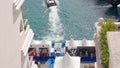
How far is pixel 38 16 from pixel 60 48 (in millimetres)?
28737

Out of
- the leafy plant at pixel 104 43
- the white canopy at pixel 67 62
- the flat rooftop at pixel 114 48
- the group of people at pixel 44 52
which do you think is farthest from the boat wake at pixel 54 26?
the flat rooftop at pixel 114 48

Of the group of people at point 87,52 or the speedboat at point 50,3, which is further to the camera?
the speedboat at point 50,3

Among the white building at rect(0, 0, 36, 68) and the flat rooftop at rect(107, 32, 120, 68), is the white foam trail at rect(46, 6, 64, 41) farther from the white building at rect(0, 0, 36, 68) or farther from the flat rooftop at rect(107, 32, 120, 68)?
the flat rooftop at rect(107, 32, 120, 68)

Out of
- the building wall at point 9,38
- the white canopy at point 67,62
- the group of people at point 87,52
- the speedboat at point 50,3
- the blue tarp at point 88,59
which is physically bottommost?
the blue tarp at point 88,59

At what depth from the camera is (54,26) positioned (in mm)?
68312

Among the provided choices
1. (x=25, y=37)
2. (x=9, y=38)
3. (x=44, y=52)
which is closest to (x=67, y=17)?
(x=44, y=52)

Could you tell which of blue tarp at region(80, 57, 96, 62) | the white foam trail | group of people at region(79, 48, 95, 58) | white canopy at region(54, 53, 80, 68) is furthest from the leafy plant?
the white foam trail

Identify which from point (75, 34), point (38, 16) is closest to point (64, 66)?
point (75, 34)

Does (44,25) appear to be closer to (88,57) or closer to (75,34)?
(75,34)

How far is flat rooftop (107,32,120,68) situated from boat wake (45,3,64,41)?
161ft

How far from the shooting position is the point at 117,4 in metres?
83.1

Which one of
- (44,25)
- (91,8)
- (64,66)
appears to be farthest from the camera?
(91,8)

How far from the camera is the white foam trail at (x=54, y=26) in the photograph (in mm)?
62281

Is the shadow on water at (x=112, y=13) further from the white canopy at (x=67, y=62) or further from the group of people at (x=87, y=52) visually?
the white canopy at (x=67, y=62)
